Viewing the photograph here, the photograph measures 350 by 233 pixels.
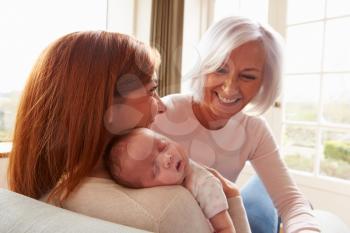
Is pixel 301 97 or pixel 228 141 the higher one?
pixel 301 97

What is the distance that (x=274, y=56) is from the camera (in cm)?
131

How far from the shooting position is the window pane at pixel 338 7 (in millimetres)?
2287

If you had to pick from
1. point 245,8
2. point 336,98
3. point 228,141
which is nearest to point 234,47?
point 228,141

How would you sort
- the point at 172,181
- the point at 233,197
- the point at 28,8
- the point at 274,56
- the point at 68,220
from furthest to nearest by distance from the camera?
the point at 28,8
the point at 274,56
the point at 233,197
the point at 172,181
the point at 68,220

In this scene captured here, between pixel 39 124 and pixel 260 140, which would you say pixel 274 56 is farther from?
pixel 39 124

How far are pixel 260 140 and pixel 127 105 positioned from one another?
76 cm

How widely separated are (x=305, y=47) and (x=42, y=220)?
2.45m

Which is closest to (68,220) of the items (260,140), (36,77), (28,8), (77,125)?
(77,125)

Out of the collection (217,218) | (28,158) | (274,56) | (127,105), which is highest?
(274,56)

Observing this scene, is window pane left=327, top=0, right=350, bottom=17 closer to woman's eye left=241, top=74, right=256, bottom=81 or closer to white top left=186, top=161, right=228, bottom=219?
woman's eye left=241, top=74, right=256, bottom=81

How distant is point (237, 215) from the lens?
0.86 metres

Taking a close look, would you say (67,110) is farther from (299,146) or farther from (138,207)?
(299,146)

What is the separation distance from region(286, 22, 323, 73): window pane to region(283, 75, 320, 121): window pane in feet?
0.25

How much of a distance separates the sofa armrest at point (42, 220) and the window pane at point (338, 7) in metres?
2.39
